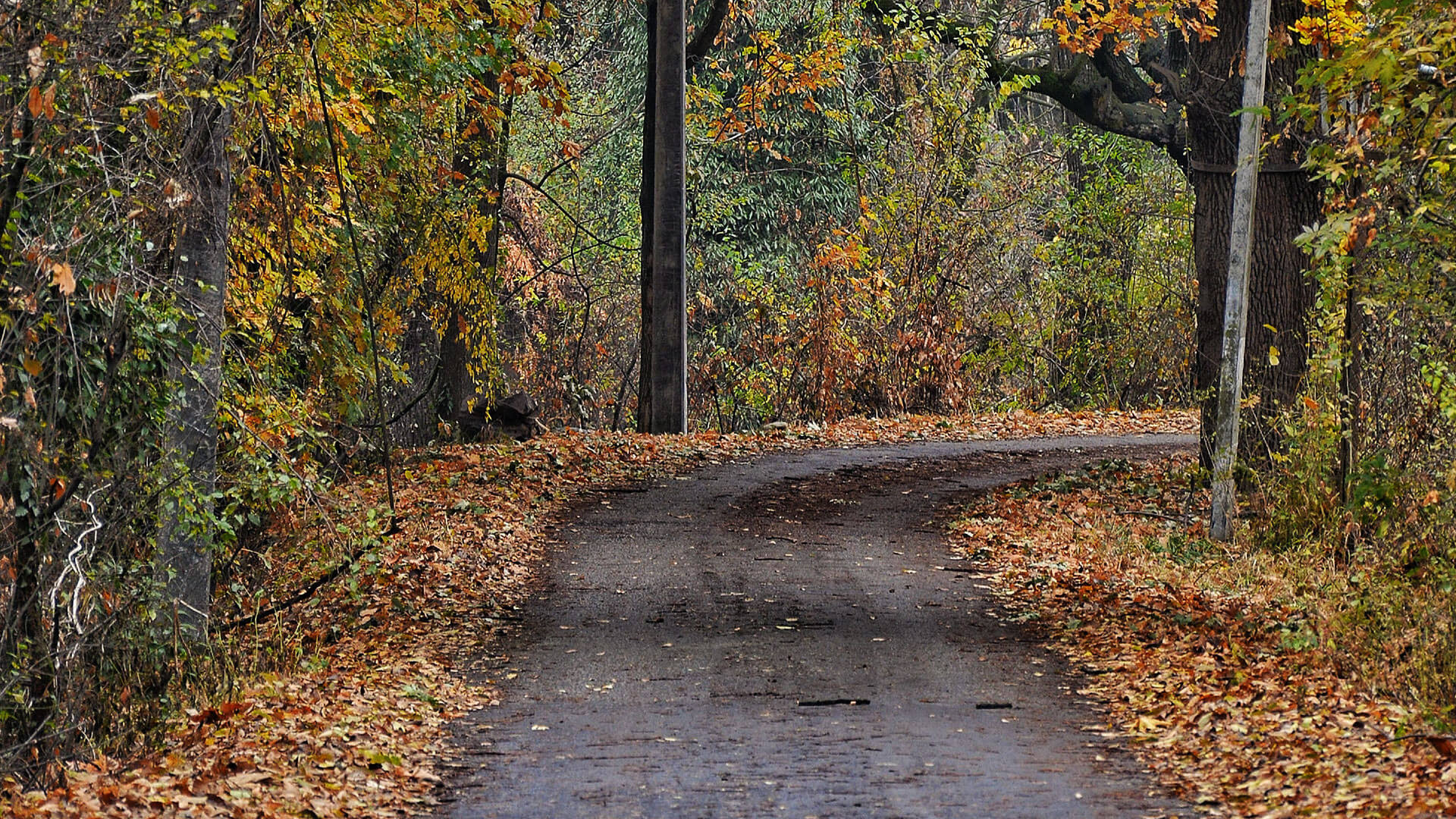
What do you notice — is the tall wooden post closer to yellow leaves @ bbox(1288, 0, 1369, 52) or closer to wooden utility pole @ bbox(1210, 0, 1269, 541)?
Result: wooden utility pole @ bbox(1210, 0, 1269, 541)

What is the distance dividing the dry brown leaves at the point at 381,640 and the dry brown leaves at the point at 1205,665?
3.68 metres

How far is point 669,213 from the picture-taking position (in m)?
19.1

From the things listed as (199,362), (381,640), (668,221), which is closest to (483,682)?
(381,640)

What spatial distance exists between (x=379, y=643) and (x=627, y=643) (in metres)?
1.72

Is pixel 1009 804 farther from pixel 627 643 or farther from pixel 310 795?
pixel 627 643

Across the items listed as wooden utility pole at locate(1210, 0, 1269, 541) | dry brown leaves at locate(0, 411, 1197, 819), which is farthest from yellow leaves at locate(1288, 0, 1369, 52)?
dry brown leaves at locate(0, 411, 1197, 819)

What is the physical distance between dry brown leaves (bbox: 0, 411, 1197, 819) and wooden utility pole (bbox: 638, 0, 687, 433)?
0.93m

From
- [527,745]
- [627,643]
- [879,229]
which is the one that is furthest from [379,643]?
[879,229]

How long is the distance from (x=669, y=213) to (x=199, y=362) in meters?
11.1

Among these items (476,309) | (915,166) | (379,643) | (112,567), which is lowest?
(379,643)

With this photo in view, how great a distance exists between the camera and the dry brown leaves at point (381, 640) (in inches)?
255

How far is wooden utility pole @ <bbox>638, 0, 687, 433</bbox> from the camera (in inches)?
744

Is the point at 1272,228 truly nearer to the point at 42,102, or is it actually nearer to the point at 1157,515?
the point at 1157,515

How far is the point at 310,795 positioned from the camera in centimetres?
652
